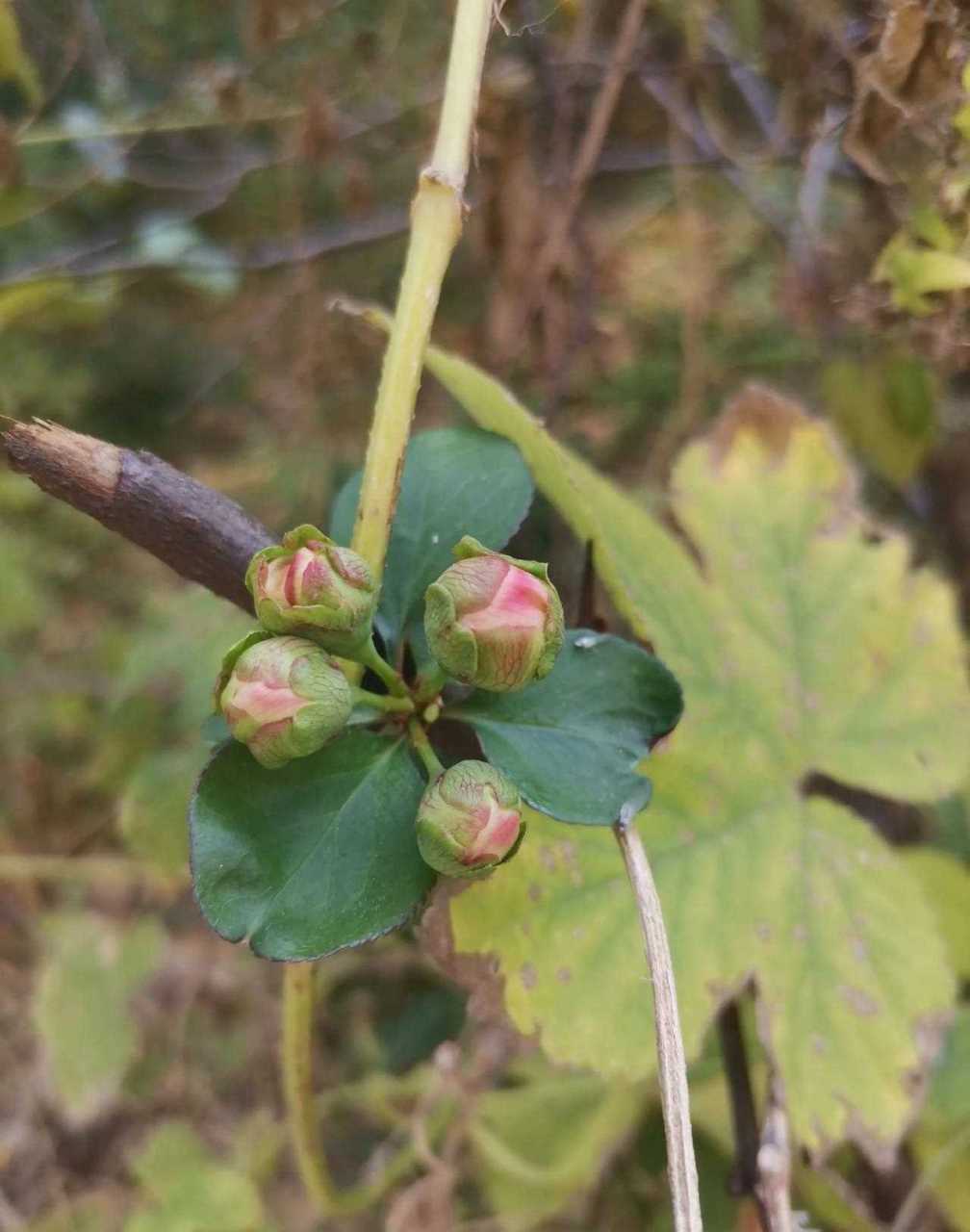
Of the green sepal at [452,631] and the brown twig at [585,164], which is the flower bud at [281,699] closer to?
the green sepal at [452,631]

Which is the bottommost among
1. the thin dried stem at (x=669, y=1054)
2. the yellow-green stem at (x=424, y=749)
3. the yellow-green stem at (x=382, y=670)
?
the thin dried stem at (x=669, y=1054)

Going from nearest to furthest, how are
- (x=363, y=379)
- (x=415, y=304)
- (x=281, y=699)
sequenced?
(x=281, y=699)
(x=415, y=304)
(x=363, y=379)

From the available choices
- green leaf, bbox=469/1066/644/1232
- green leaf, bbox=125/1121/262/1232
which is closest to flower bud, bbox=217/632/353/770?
green leaf, bbox=469/1066/644/1232

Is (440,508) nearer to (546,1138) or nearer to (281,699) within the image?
(281,699)

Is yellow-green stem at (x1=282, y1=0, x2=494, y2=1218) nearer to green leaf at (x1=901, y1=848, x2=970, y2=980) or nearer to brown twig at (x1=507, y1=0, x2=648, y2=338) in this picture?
brown twig at (x1=507, y1=0, x2=648, y2=338)

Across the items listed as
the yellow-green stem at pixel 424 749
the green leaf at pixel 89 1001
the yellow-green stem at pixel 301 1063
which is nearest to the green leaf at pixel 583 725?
the yellow-green stem at pixel 424 749

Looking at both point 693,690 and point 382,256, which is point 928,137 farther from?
point 382,256

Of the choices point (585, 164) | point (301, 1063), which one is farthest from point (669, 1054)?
point (585, 164)
